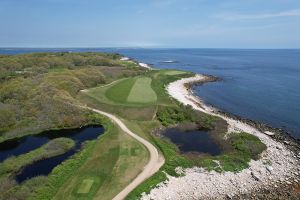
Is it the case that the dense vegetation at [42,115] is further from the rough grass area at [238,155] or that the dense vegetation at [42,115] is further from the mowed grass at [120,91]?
the rough grass area at [238,155]

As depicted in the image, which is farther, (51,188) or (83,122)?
(83,122)

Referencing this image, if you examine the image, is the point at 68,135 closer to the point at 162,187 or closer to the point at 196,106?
the point at 162,187

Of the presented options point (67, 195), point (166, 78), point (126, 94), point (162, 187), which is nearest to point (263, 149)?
point (162, 187)

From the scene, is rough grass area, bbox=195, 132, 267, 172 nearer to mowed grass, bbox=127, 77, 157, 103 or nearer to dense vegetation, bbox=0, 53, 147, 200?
dense vegetation, bbox=0, 53, 147, 200

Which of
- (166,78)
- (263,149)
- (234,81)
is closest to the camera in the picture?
(263,149)

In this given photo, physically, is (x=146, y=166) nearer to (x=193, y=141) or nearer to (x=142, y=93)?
(x=193, y=141)

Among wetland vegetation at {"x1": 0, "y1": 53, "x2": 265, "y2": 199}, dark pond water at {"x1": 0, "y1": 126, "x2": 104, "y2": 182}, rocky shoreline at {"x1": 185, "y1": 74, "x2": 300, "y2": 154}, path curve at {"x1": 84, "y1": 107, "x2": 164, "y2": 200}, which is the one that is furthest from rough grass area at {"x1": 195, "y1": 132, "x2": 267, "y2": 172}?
dark pond water at {"x1": 0, "y1": 126, "x2": 104, "y2": 182}
